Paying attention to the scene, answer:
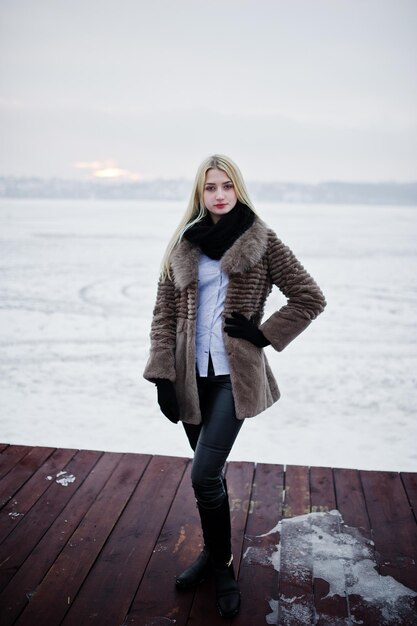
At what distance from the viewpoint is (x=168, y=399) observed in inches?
84.4

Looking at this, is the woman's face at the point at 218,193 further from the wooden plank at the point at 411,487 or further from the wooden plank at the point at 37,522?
the wooden plank at the point at 411,487

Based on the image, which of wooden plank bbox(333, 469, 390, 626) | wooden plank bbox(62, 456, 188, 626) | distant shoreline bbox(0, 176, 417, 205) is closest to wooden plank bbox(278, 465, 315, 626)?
wooden plank bbox(333, 469, 390, 626)

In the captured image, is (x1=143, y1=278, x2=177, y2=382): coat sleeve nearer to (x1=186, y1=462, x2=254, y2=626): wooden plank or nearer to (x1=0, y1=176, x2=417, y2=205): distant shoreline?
(x1=186, y1=462, x2=254, y2=626): wooden plank

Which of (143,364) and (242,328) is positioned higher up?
(242,328)

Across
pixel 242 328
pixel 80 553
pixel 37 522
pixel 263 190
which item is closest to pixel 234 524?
pixel 80 553

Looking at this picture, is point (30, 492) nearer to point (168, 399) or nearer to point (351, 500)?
point (168, 399)

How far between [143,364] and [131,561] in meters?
3.85

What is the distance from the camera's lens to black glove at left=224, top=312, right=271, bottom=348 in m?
2.10

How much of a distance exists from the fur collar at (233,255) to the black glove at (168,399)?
40 centimetres

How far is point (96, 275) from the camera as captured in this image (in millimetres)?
11172

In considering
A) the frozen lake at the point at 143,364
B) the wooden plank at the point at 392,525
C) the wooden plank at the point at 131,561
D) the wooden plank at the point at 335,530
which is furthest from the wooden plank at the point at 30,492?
the wooden plank at the point at 392,525

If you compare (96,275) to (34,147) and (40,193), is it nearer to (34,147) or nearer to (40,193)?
(40,193)

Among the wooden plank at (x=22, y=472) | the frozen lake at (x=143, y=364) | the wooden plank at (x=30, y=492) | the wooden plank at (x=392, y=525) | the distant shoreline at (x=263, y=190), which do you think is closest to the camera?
the wooden plank at (x=392, y=525)

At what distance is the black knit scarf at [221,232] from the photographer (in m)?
2.18
